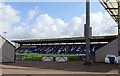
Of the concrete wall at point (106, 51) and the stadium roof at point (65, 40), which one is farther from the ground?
the stadium roof at point (65, 40)

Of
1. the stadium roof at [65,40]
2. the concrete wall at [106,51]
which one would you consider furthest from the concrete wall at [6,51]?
the stadium roof at [65,40]

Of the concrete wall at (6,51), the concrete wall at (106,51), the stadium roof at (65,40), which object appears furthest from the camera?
the stadium roof at (65,40)

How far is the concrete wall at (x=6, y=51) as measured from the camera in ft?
118

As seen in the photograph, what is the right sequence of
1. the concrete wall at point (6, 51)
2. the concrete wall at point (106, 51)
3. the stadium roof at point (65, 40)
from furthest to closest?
the stadium roof at point (65, 40)
the concrete wall at point (106, 51)
the concrete wall at point (6, 51)

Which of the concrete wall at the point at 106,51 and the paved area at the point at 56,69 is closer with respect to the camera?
the paved area at the point at 56,69

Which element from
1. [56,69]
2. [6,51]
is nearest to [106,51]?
[6,51]

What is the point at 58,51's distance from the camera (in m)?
76.1

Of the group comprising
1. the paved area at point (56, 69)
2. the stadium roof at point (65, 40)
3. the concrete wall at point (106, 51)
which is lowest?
the paved area at point (56, 69)

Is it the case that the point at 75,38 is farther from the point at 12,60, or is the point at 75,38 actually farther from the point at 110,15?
the point at 12,60

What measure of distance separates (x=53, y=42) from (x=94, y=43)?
12.7m

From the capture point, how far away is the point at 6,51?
36969mm

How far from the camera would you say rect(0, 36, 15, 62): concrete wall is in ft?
118

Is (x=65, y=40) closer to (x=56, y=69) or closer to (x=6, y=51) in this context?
(x=6, y=51)

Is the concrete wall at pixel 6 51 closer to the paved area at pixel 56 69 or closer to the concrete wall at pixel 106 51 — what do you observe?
the paved area at pixel 56 69
